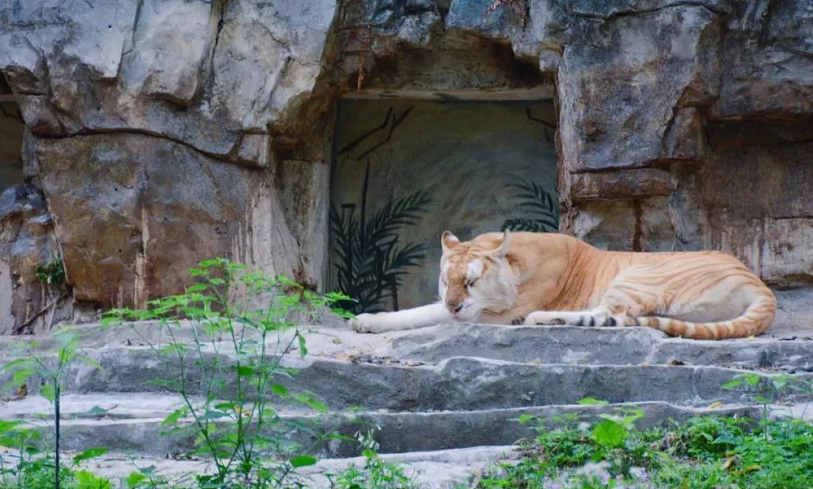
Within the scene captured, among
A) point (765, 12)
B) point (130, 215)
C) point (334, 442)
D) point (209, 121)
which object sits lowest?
point (334, 442)

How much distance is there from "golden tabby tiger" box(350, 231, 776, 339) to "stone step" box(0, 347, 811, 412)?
5.15 ft

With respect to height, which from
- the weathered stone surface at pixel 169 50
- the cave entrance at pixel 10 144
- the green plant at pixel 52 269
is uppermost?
the weathered stone surface at pixel 169 50

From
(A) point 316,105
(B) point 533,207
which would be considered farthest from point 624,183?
(A) point 316,105

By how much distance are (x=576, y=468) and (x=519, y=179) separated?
635 centimetres

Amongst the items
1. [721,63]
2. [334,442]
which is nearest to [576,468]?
[334,442]

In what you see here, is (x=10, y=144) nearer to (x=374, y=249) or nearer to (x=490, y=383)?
(x=374, y=249)

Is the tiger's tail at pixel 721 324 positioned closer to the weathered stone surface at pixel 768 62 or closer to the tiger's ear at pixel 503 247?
the tiger's ear at pixel 503 247

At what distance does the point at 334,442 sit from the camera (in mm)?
5086

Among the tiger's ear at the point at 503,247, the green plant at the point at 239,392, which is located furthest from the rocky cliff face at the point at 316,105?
the green plant at the point at 239,392

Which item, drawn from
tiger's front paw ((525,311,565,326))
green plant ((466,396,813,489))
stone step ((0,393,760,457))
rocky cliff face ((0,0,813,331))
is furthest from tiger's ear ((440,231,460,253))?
green plant ((466,396,813,489))

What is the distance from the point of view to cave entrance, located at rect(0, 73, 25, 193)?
37.1 ft

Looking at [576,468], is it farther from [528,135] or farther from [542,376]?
[528,135]

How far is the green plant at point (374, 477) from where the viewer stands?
4133 mm

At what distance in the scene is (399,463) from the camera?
14.9ft
